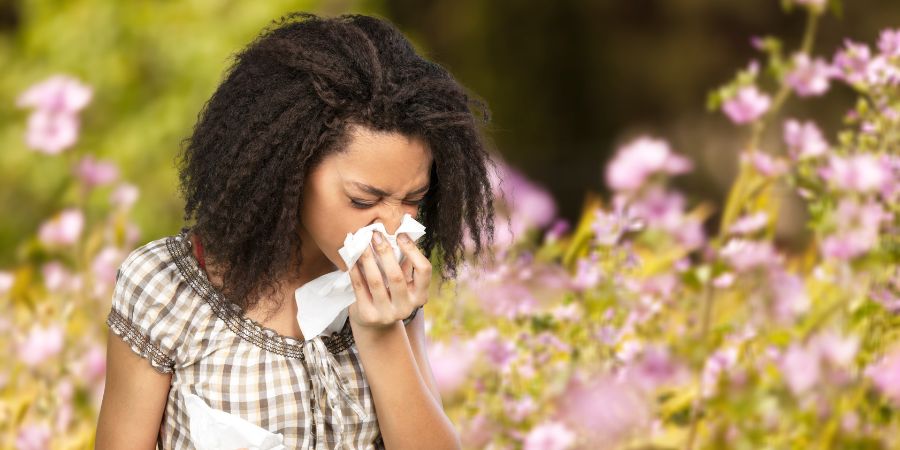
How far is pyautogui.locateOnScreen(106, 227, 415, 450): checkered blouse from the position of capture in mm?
1685

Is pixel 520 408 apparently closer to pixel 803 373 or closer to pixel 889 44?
pixel 803 373

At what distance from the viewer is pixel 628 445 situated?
94.9 inches

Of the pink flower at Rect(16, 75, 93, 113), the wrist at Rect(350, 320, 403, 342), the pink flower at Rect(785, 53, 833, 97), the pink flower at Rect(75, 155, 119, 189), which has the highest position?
the pink flower at Rect(785, 53, 833, 97)

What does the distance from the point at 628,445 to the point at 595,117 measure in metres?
4.77

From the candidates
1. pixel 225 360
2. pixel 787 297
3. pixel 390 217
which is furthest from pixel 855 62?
pixel 225 360

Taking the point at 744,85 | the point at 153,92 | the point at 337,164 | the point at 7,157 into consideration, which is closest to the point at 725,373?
the point at 744,85

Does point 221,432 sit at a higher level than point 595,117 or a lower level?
lower

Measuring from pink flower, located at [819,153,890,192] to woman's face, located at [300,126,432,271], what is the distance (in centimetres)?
86

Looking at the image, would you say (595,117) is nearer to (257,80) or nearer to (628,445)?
(628,445)

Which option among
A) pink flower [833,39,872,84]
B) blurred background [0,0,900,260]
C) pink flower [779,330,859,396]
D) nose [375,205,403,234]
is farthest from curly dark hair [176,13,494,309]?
blurred background [0,0,900,260]

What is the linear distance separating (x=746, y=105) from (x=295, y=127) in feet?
3.92

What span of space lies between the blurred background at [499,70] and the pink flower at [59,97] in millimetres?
1705

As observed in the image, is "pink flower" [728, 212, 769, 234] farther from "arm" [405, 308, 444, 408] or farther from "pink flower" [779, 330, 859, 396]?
"arm" [405, 308, 444, 408]

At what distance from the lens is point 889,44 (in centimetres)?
224
